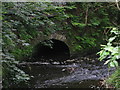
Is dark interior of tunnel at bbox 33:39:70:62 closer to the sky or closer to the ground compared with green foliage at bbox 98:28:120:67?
closer to the ground

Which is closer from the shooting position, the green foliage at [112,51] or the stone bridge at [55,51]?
the green foliage at [112,51]

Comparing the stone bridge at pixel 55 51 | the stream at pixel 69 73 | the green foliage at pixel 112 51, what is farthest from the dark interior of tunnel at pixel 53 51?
the green foliage at pixel 112 51

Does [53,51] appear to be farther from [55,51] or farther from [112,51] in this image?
[112,51]

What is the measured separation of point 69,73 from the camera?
536cm

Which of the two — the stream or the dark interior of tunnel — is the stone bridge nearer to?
the dark interior of tunnel

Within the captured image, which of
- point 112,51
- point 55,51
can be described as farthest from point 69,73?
point 112,51

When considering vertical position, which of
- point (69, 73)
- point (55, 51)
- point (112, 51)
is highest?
point (112, 51)

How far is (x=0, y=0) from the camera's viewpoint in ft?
7.97

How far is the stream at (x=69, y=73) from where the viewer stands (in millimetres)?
4473

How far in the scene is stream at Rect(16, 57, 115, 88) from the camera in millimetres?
4473

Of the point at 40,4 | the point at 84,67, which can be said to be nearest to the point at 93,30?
the point at 84,67

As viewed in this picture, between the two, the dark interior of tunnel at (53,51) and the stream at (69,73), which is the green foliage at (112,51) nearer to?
the stream at (69,73)

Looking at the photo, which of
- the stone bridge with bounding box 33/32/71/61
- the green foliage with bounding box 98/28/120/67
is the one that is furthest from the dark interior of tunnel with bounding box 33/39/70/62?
the green foliage with bounding box 98/28/120/67

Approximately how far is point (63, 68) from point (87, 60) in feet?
3.95
